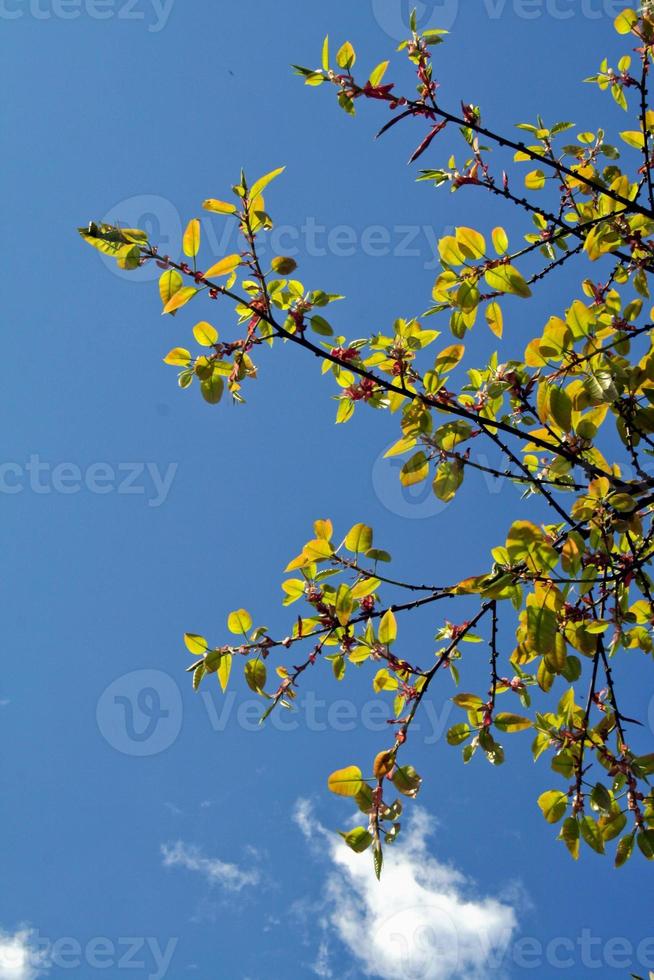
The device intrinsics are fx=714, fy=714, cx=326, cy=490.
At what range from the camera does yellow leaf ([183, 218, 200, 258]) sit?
1830 millimetres

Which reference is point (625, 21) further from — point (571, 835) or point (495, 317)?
point (571, 835)

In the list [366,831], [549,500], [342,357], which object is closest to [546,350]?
[549,500]

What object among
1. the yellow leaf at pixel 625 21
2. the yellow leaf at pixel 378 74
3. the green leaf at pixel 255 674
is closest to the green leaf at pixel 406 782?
the green leaf at pixel 255 674

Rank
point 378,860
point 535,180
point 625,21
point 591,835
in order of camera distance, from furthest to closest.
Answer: point 535,180
point 625,21
point 591,835
point 378,860

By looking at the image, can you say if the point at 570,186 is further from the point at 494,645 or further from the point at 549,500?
the point at 494,645

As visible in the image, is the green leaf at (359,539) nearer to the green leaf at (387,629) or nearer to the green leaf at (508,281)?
the green leaf at (387,629)

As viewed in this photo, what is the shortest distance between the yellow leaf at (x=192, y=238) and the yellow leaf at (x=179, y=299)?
0.12 metres

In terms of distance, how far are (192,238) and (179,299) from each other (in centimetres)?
19

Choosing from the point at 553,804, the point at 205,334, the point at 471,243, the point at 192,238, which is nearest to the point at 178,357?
the point at 205,334

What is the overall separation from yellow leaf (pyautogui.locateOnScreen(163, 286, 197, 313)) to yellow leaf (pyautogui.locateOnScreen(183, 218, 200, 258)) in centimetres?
12

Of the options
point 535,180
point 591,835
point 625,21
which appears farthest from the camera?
point 535,180

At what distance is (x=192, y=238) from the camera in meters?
1.84

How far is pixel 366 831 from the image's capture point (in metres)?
1.75

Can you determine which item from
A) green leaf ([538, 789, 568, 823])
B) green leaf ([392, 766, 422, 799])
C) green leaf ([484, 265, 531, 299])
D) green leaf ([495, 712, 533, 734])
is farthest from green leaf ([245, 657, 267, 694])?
green leaf ([484, 265, 531, 299])
